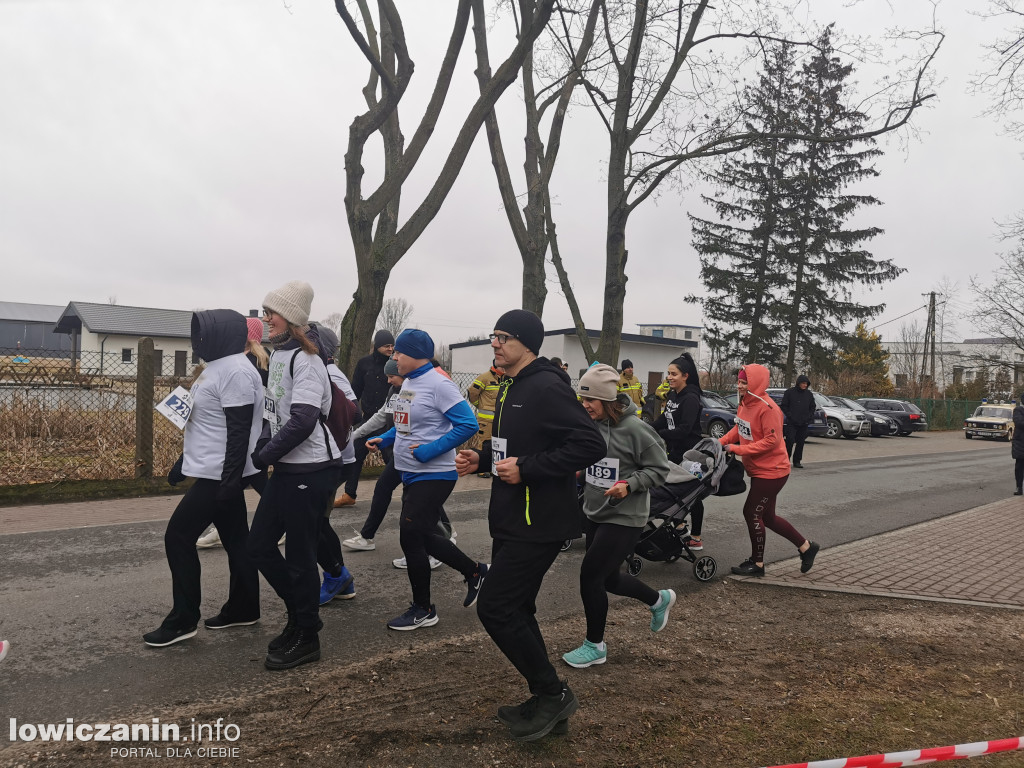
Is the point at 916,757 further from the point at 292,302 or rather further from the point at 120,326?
the point at 120,326

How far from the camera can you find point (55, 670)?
3873mm

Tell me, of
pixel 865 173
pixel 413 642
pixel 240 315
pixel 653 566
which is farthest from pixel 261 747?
pixel 865 173

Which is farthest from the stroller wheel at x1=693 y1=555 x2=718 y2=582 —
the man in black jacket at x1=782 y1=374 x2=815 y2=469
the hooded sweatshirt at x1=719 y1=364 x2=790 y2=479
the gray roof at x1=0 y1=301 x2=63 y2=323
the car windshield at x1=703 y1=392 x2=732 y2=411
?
the gray roof at x1=0 y1=301 x2=63 y2=323

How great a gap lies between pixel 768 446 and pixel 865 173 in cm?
3354

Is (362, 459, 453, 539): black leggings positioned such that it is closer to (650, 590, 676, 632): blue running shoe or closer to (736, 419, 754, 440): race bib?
(650, 590, 676, 632): blue running shoe

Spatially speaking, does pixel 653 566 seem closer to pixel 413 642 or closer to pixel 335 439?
pixel 413 642

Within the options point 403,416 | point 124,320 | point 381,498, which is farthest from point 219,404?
point 124,320

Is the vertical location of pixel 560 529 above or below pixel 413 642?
above

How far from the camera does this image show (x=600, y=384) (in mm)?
4238

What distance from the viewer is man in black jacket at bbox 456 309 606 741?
3184 millimetres

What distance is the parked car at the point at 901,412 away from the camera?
3136cm

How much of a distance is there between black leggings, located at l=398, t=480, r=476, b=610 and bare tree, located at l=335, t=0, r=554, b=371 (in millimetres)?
7718

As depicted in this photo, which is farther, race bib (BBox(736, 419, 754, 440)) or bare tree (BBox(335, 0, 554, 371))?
bare tree (BBox(335, 0, 554, 371))

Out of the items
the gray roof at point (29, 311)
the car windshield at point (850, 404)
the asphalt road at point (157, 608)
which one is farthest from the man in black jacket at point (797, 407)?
the gray roof at point (29, 311)
